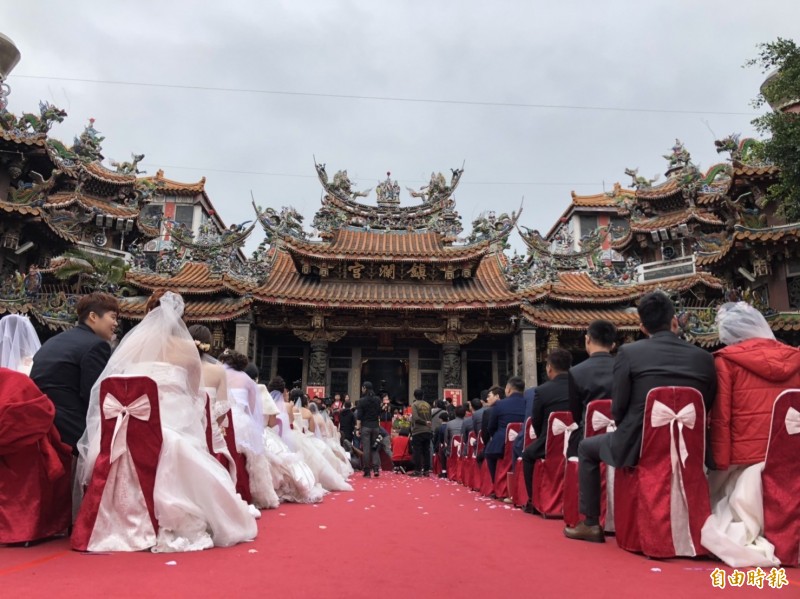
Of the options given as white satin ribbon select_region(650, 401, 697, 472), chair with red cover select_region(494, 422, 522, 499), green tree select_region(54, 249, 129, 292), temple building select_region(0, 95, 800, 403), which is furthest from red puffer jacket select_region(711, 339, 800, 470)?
green tree select_region(54, 249, 129, 292)

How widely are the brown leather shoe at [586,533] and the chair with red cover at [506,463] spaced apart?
2268mm

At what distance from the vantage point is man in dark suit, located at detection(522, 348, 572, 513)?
4857 millimetres

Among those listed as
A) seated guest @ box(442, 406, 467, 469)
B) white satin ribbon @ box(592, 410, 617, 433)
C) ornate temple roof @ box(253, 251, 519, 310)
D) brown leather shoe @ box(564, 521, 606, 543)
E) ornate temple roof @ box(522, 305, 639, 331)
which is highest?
ornate temple roof @ box(253, 251, 519, 310)

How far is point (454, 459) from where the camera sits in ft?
33.4

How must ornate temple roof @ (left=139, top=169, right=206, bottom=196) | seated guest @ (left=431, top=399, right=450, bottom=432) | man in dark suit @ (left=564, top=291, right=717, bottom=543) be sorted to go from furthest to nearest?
ornate temple roof @ (left=139, top=169, right=206, bottom=196) < seated guest @ (left=431, top=399, right=450, bottom=432) < man in dark suit @ (left=564, top=291, right=717, bottom=543)

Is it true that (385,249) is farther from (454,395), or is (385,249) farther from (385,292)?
(454,395)

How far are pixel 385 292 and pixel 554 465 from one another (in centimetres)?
1257

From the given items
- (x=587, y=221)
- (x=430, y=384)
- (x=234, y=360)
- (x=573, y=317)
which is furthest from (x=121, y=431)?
(x=587, y=221)

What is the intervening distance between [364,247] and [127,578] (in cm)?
1618

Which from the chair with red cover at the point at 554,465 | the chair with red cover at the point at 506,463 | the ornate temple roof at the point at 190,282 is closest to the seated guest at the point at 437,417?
the chair with red cover at the point at 506,463

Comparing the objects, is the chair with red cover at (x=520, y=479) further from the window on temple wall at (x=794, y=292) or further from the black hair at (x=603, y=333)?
the window on temple wall at (x=794, y=292)

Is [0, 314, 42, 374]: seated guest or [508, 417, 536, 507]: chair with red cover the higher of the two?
[0, 314, 42, 374]: seated guest

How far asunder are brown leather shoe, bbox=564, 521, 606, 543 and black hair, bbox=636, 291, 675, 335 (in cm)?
134

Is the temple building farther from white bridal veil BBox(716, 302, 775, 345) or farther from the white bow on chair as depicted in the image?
the white bow on chair
